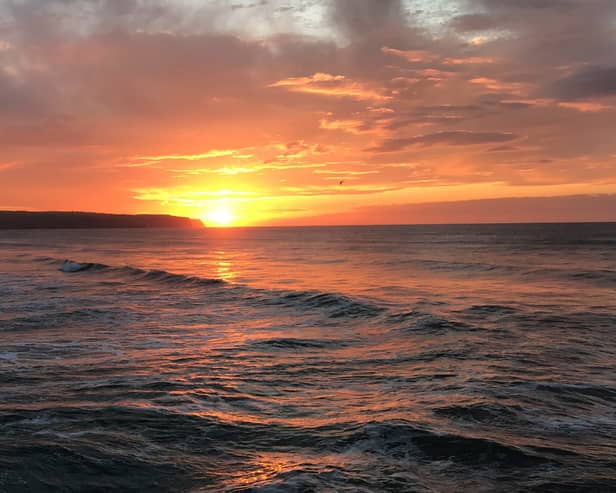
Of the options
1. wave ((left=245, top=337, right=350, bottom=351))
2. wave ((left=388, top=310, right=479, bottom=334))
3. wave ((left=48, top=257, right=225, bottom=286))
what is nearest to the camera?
wave ((left=245, top=337, right=350, bottom=351))

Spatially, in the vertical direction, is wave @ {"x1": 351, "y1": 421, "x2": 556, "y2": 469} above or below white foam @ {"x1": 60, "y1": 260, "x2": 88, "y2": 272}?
below

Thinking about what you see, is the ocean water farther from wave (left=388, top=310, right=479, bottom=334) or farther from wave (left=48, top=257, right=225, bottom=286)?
wave (left=48, top=257, right=225, bottom=286)

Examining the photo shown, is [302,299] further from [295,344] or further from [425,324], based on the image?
[295,344]

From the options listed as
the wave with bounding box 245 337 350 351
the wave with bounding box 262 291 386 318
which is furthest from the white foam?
the wave with bounding box 245 337 350 351

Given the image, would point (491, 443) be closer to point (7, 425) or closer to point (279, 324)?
point (7, 425)

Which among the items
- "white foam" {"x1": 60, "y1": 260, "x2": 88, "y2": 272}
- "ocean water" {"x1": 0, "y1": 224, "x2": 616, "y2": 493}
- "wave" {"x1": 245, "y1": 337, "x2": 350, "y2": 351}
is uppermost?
"white foam" {"x1": 60, "y1": 260, "x2": 88, "y2": 272}

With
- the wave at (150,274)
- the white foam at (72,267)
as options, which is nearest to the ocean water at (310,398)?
the wave at (150,274)

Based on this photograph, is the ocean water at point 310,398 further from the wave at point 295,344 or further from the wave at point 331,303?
the wave at point 331,303

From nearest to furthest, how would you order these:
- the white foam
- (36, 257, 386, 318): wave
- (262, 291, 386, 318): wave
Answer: (262, 291, 386, 318): wave < (36, 257, 386, 318): wave < the white foam

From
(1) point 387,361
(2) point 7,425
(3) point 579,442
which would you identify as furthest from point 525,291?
(2) point 7,425

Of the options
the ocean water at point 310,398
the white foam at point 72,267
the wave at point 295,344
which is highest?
the white foam at point 72,267

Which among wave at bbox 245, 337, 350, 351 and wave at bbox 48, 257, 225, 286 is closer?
wave at bbox 245, 337, 350, 351

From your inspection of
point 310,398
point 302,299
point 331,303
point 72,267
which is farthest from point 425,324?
point 72,267

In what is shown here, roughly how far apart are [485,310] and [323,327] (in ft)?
28.8
